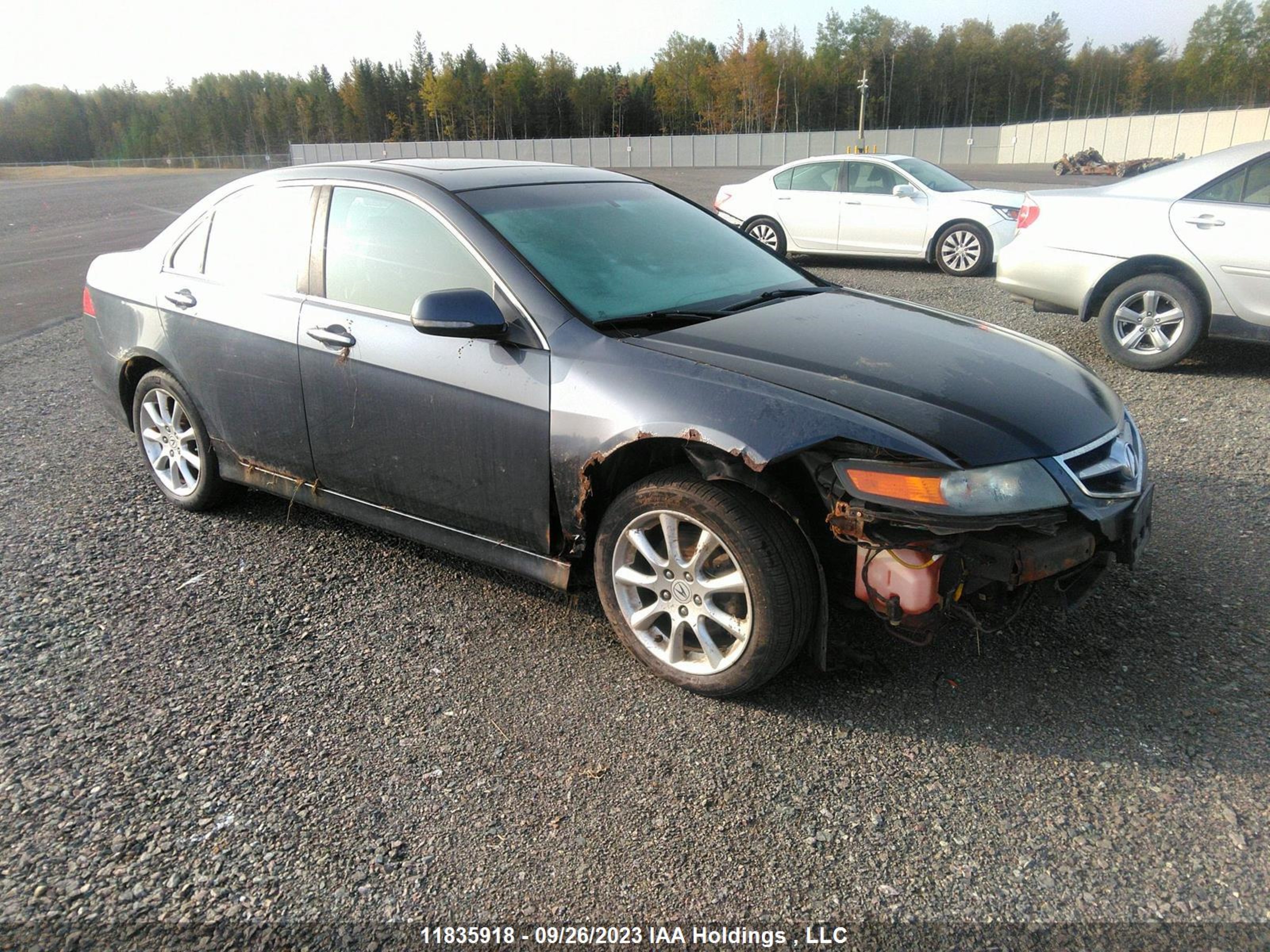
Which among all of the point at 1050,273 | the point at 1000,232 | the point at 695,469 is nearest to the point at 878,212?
the point at 1000,232

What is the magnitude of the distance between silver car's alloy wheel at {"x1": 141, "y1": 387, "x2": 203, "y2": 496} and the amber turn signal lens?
130 inches

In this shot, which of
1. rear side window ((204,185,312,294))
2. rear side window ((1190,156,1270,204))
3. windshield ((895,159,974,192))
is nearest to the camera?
rear side window ((204,185,312,294))

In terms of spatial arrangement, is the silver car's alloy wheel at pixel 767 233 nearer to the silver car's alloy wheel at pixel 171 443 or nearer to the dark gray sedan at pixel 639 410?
the dark gray sedan at pixel 639 410

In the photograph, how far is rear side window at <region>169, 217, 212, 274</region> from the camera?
4.35 meters

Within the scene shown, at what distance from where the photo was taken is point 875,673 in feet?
10.6

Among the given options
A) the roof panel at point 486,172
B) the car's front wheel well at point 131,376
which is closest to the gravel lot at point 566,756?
the car's front wheel well at point 131,376

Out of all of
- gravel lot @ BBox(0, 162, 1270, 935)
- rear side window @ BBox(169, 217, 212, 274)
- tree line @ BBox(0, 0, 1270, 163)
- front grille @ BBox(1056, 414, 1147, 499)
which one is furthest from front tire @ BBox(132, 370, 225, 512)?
tree line @ BBox(0, 0, 1270, 163)

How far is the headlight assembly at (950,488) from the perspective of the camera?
8.68ft

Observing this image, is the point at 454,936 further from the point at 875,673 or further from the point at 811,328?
the point at 811,328

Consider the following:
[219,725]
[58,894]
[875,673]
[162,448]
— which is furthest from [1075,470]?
[162,448]

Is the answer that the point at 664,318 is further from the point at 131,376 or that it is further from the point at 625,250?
the point at 131,376

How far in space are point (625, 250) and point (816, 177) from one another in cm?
966

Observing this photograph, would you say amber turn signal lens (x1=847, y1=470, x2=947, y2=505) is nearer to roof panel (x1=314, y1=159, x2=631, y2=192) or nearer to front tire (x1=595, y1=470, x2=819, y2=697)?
front tire (x1=595, y1=470, x2=819, y2=697)

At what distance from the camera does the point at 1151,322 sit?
22.1 ft
